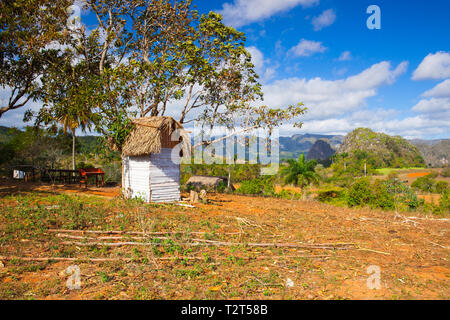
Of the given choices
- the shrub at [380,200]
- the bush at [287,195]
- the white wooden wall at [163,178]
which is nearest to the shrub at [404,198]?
the shrub at [380,200]

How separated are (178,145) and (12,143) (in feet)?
58.5

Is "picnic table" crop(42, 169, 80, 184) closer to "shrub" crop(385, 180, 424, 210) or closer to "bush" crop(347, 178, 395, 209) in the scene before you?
"bush" crop(347, 178, 395, 209)

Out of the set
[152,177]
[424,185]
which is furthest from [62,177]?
[424,185]

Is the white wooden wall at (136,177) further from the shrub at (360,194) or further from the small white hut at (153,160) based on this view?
the shrub at (360,194)

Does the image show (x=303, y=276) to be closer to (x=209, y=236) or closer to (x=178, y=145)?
(x=209, y=236)

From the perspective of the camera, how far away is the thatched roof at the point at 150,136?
35.9 feet

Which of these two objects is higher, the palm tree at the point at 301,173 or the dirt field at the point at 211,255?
the palm tree at the point at 301,173

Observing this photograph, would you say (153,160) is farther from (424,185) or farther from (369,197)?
(424,185)

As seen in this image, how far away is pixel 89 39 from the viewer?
14492 millimetres

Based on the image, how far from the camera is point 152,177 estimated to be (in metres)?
11.3

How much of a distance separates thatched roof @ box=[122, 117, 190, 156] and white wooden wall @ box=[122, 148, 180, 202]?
14.9 inches

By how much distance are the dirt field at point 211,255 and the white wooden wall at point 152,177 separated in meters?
1.44

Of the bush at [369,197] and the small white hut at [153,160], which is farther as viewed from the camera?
the bush at [369,197]
